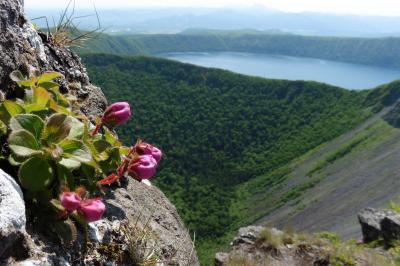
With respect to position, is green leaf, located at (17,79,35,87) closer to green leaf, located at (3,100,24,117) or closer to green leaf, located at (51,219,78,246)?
green leaf, located at (3,100,24,117)

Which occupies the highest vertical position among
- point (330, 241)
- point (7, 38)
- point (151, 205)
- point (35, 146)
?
point (7, 38)

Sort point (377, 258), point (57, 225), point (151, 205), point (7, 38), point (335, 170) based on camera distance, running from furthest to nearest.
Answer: point (335, 170) → point (377, 258) → point (151, 205) → point (7, 38) → point (57, 225)

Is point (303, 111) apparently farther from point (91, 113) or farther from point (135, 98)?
point (91, 113)

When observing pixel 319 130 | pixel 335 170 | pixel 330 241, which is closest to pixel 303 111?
pixel 319 130

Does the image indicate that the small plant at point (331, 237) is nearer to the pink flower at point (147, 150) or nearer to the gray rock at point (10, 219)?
the pink flower at point (147, 150)

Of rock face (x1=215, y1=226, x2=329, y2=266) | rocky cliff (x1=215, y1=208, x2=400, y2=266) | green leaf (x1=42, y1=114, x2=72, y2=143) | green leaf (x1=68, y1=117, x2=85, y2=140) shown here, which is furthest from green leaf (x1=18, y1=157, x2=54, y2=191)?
rock face (x1=215, y1=226, x2=329, y2=266)

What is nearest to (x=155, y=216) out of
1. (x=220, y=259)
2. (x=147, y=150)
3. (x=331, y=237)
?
(x=147, y=150)

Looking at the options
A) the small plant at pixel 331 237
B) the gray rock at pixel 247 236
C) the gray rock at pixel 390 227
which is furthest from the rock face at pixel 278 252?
the gray rock at pixel 390 227
